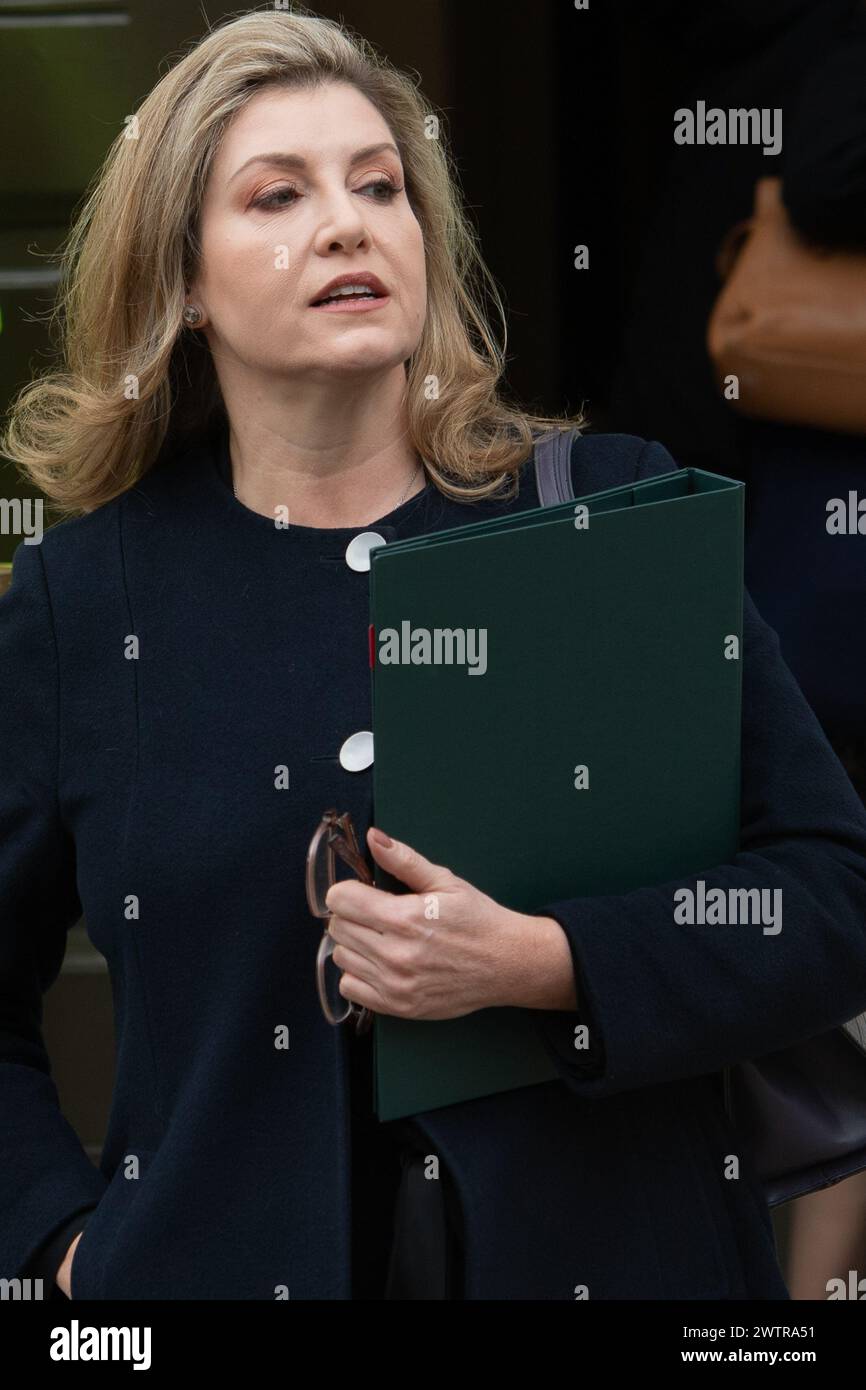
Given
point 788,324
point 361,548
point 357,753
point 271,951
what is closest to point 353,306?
point 361,548

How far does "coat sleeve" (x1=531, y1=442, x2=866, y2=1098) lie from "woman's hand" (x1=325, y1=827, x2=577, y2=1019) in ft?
0.16

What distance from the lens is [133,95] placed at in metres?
3.28

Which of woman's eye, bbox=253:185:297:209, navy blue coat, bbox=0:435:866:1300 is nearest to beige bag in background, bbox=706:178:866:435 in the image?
navy blue coat, bbox=0:435:866:1300

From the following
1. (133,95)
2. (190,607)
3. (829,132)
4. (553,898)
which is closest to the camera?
(553,898)

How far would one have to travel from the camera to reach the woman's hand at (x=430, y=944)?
4.99 ft

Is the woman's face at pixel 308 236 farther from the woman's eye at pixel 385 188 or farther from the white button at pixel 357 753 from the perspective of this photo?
the white button at pixel 357 753

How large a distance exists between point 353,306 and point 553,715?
1.50 ft

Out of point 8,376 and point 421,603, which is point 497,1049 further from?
point 8,376

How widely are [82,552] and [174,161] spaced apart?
1.36 ft

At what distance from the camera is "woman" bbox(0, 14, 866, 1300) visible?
1631 mm

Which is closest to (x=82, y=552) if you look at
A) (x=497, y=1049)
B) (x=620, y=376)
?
(x=497, y=1049)

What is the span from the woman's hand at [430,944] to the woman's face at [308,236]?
532 millimetres

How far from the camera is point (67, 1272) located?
1842mm

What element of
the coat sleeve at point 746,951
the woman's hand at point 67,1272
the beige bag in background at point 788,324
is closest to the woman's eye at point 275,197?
the coat sleeve at point 746,951
